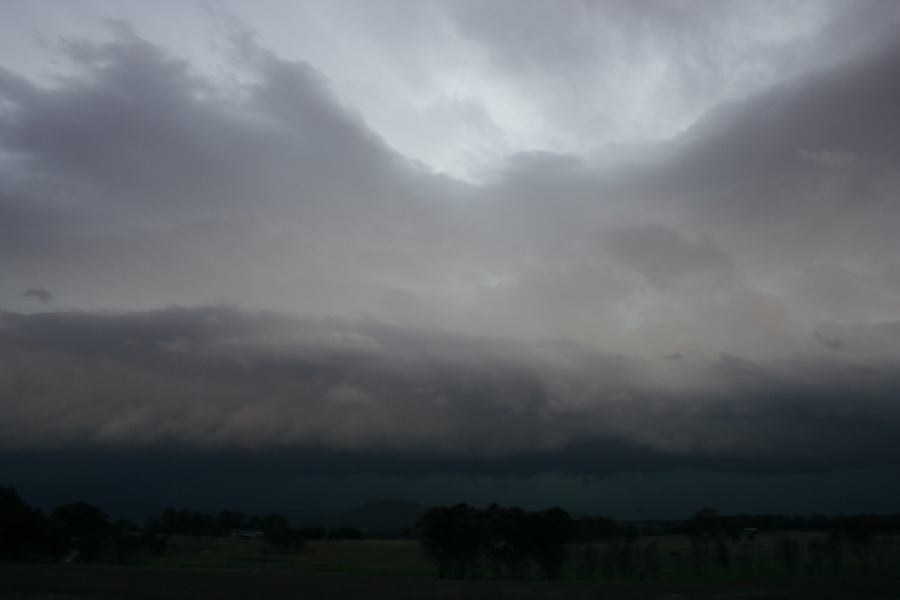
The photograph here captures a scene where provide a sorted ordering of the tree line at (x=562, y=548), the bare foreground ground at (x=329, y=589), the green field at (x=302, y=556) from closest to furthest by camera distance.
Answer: the bare foreground ground at (x=329, y=589) → the tree line at (x=562, y=548) → the green field at (x=302, y=556)

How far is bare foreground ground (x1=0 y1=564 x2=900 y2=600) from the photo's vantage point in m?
64.1

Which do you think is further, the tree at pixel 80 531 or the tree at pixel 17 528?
the tree at pixel 80 531

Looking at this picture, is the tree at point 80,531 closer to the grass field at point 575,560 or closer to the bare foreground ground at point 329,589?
the grass field at point 575,560

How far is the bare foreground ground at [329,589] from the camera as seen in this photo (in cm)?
6406

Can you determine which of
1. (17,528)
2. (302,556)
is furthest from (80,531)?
(302,556)

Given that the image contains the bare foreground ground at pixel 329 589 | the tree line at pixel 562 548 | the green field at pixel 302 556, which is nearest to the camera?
the bare foreground ground at pixel 329 589

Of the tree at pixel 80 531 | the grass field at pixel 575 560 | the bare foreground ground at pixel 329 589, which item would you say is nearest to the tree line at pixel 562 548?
the grass field at pixel 575 560

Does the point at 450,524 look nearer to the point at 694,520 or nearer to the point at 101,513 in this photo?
the point at 694,520

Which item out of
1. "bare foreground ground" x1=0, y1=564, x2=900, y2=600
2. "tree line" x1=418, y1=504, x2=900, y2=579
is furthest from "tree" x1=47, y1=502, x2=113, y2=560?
"tree line" x1=418, y1=504, x2=900, y2=579

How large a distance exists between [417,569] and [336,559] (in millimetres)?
21899

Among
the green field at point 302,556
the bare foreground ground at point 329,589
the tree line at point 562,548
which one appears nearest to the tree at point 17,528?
the green field at point 302,556

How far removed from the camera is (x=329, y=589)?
70250 millimetres

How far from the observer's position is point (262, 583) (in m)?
75.9

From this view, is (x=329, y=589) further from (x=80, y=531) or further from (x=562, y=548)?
(x=80, y=531)
